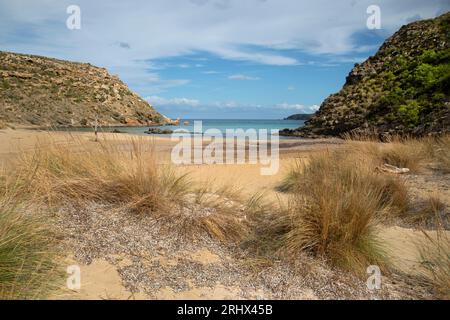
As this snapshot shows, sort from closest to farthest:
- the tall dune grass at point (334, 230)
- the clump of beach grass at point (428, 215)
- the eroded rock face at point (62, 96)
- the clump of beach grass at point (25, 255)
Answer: the clump of beach grass at point (25, 255) → the tall dune grass at point (334, 230) → the clump of beach grass at point (428, 215) → the eroded rock face at point (62, 96)

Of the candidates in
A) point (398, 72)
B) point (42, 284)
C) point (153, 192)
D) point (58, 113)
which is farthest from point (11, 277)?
point (58, 113)

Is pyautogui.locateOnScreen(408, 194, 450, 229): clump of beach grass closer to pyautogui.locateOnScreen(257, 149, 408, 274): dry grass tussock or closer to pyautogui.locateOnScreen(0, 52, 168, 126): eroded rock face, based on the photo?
pyautogui.locateOnScreen(257, 149, 408, 274): dry grass tussock

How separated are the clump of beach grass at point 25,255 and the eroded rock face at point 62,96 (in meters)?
35.0

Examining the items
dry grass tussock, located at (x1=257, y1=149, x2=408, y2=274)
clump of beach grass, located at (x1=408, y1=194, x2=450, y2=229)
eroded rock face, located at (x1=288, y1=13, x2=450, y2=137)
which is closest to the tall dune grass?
dry grass tussock, located at (x1=257, y1=149, x2=408, y2=274)

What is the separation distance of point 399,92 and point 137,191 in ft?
72.1

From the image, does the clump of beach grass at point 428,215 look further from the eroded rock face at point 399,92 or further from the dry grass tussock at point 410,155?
the eroded rock face at point 399,92

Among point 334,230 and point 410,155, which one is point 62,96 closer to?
point 410,155

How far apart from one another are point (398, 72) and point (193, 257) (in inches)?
1014

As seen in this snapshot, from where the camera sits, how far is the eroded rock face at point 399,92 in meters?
19.3

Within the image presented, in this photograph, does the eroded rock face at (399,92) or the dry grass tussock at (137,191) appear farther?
the eroded rock face at (399,92)

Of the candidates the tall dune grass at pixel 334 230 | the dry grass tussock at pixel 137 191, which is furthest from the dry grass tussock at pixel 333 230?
the dry grass tussock at pixel 137 191

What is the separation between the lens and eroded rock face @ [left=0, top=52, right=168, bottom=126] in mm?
39719

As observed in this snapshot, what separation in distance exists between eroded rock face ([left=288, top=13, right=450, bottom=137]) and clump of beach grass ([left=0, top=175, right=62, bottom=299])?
50.8 feet
